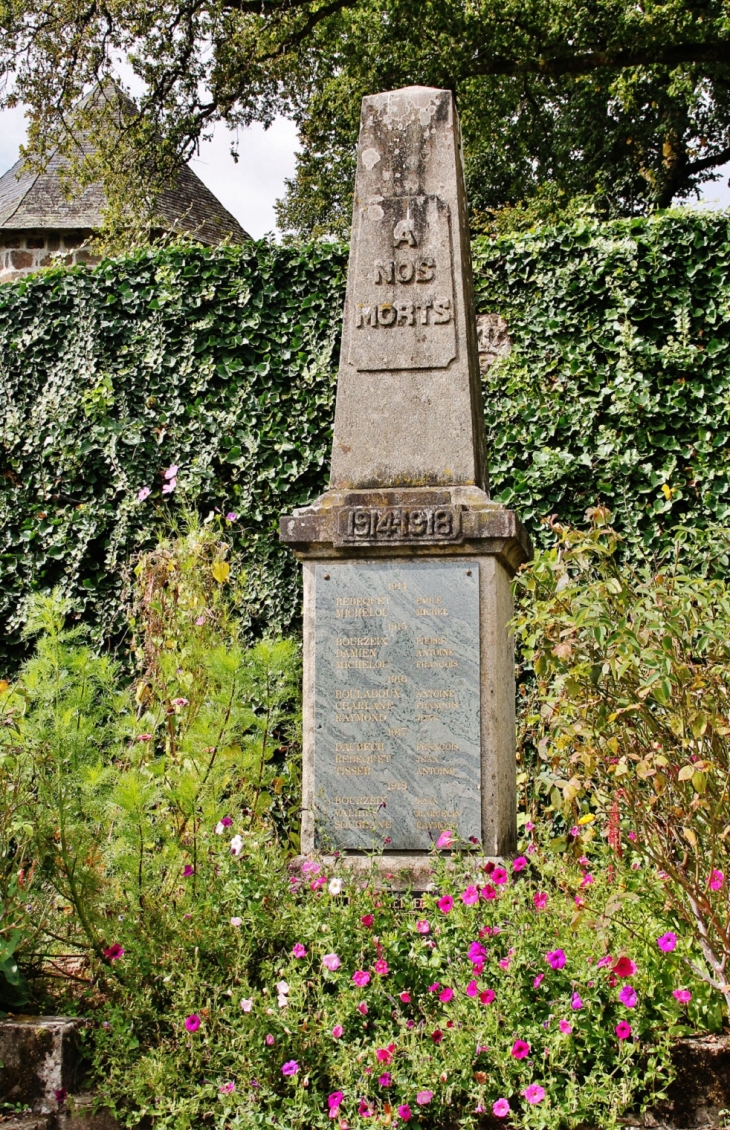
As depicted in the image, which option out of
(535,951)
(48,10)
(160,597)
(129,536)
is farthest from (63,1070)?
(48,10)

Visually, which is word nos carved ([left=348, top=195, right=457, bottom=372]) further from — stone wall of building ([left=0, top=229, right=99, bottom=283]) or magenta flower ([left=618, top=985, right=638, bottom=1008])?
stone wall of building ([left=0, top=229, right=99, bottom=283])

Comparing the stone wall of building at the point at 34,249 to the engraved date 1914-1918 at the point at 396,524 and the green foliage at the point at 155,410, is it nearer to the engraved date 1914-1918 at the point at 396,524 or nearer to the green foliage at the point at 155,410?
the green foliage at the point at 155,410

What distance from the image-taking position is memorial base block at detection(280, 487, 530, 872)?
4082 mm

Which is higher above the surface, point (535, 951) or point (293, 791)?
point (293, 791)

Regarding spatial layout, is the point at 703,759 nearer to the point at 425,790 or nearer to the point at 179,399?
the point at 425,790

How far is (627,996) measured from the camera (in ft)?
9.43

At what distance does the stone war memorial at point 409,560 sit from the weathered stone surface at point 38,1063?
4.08 ft

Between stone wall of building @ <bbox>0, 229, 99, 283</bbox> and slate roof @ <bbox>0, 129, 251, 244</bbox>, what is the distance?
0.18 m

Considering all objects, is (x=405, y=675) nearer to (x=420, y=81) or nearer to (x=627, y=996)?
(x=627, y=996)

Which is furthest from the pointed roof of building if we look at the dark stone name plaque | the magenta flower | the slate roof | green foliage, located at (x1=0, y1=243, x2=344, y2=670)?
the magenta flower

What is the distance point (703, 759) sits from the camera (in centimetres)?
330

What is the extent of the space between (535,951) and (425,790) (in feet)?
3.31

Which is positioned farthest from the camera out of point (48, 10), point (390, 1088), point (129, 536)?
point (48, 10)

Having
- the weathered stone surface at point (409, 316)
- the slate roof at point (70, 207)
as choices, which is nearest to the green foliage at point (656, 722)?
the weathered stone surface at point (409, 316)
